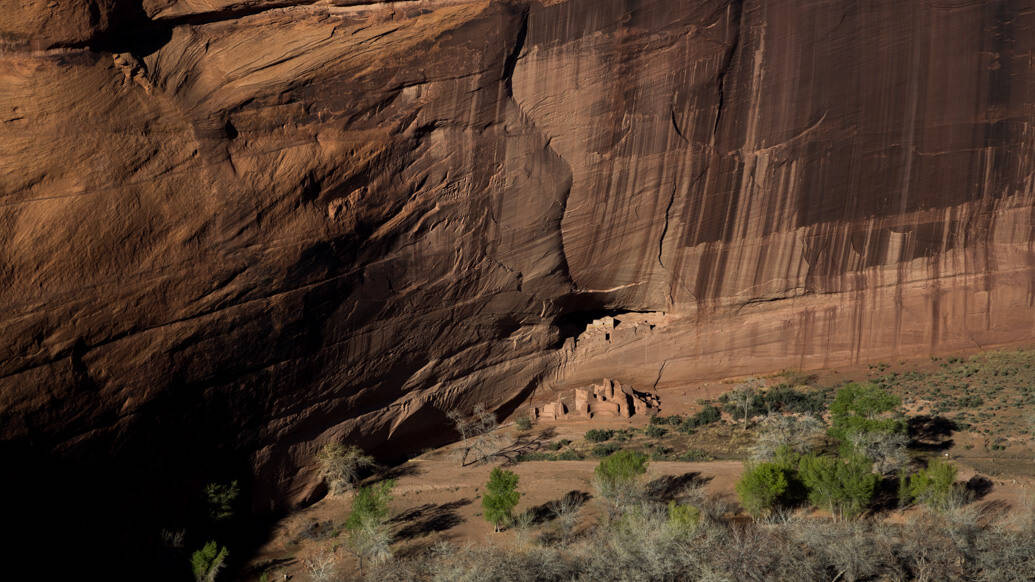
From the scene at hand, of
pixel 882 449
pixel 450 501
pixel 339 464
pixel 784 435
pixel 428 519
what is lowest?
pixel 428 519

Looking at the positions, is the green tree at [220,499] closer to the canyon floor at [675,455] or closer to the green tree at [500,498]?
the canyon floor at [675,455]

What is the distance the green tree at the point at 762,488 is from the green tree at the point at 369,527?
8.88 meters

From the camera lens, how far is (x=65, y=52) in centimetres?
1662

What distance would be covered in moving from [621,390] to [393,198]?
9927 mm

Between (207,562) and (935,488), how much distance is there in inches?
693

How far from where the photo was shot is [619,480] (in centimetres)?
2055

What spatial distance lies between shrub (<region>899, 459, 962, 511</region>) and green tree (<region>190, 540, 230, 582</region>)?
16.7m

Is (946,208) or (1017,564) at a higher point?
(946,208)

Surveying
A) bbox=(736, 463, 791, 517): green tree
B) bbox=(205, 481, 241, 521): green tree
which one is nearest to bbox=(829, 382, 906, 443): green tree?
bbox=(736, 463, 791, 517): green tree

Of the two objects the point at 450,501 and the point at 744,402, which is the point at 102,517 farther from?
the point at 744,402

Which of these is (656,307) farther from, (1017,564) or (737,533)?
(1017,564)

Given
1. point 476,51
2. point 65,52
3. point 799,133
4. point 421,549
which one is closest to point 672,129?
point 799,133

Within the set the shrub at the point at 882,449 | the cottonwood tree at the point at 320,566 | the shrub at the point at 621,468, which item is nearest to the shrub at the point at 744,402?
the shrub at the point at 882,449

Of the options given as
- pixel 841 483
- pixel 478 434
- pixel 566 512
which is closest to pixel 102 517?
pixel 478 434
